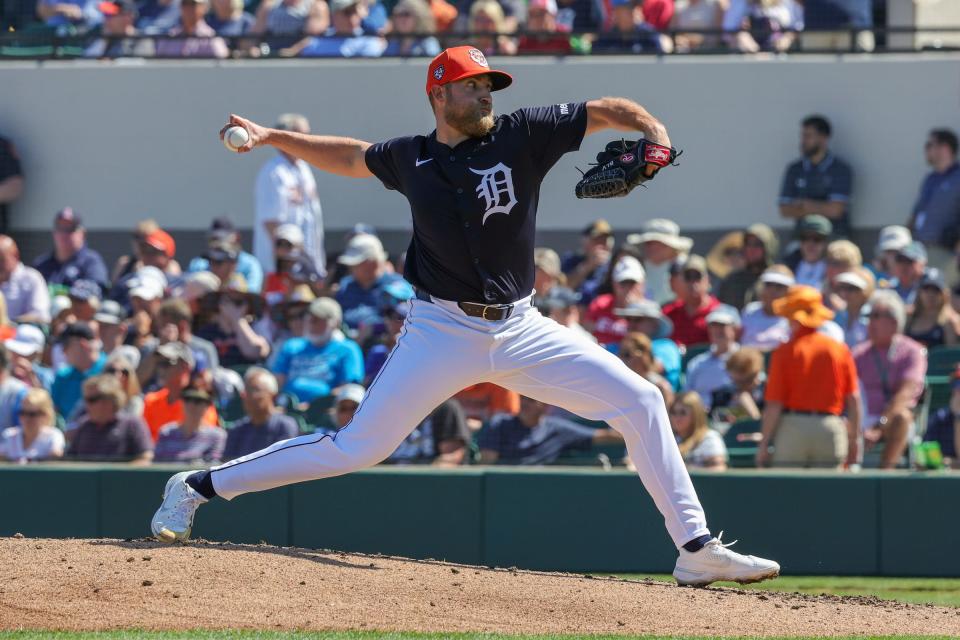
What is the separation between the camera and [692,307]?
10773 millimetres

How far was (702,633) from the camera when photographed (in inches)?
217

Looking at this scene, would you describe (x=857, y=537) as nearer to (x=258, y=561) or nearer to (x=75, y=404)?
(x=258, y=561)

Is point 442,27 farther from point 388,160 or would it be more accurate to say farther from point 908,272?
point 388,160

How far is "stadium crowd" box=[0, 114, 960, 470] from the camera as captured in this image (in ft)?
30.9

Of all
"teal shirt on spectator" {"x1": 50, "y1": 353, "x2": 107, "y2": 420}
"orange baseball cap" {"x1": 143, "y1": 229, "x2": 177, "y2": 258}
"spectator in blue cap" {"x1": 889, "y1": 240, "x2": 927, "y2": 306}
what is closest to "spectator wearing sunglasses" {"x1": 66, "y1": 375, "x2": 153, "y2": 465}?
"teal shirt on spectator" {"x1": 50, "y1": 353, "x2": 107, "y2": 420}

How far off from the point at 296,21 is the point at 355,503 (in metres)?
5.85

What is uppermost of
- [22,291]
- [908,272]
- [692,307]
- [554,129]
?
[554,129]

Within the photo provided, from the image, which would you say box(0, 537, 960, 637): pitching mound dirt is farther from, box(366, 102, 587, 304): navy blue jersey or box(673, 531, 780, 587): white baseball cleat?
box(366, 102, 587, 304): navy blue jersey

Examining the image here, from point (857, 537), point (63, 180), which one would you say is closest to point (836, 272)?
point (857, 537)

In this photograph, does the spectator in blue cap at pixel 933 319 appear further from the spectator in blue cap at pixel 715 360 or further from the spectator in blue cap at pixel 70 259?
the spectator in blue cap at pixel 70 259

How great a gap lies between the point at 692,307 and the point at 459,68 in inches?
216

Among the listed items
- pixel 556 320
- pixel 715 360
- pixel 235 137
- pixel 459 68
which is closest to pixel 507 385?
pixel 459 68

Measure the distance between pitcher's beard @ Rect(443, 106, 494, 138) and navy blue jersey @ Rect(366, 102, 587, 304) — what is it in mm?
40

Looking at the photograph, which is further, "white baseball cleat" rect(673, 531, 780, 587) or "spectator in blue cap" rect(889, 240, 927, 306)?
"spectator in blue cap" rect(889, 240, 927, 306)
